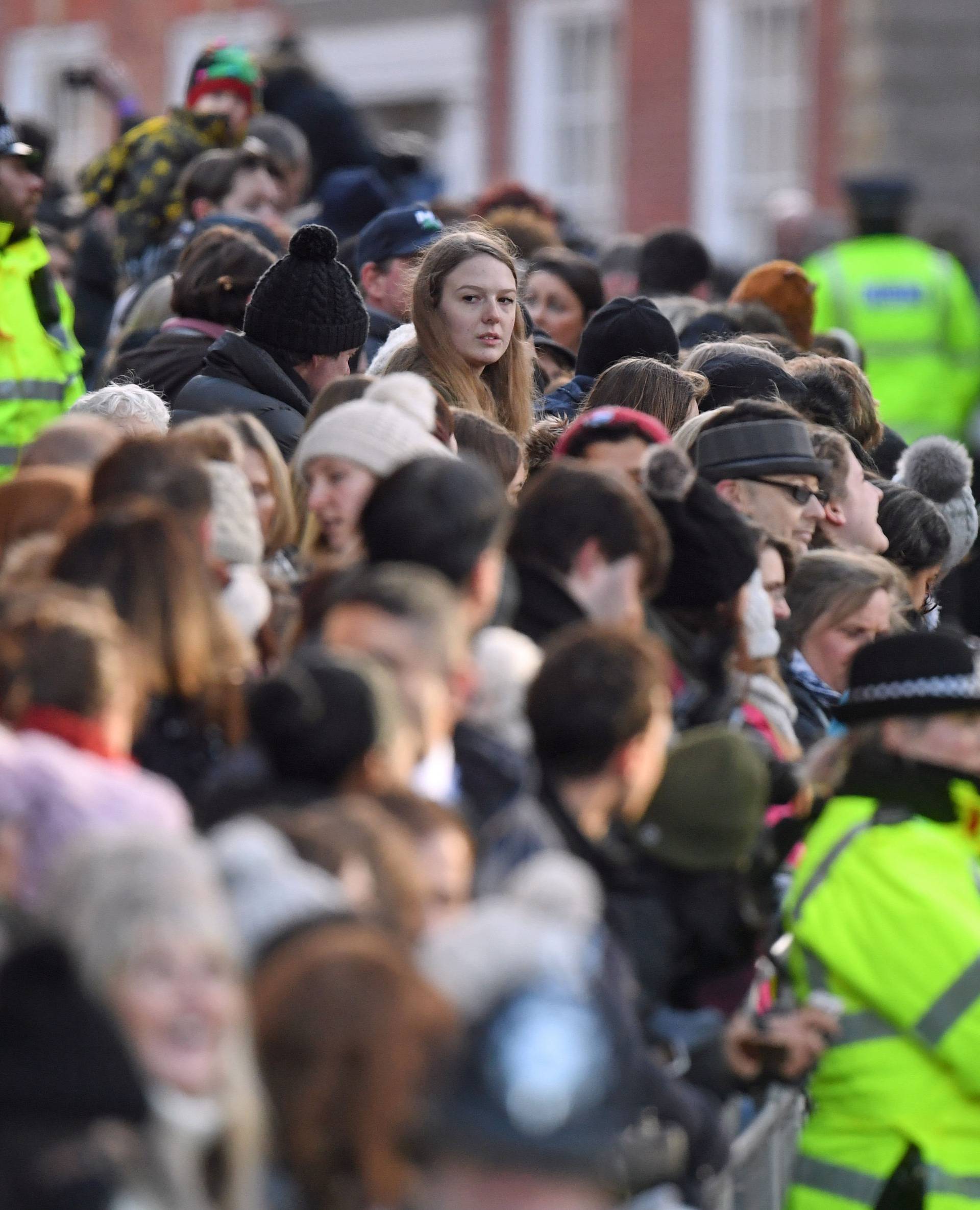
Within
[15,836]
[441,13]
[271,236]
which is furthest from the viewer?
[441,13]

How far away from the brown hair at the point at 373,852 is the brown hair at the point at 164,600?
612 millimetres

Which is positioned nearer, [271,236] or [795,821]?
[795,821]

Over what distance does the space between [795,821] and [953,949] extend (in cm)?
43

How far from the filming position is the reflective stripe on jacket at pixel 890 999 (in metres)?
4.13

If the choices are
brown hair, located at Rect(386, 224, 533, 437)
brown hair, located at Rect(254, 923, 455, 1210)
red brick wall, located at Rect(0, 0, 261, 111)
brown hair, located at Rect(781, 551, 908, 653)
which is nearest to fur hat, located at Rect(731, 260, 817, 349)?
brown hair, located at Rect(386, 224, 533, 437)

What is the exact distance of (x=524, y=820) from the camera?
3.61 m

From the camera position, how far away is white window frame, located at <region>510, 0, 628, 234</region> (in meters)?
20.5

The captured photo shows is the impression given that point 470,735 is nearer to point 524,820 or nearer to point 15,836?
point 524,820

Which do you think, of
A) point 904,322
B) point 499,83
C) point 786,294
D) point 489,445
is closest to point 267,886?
point 489,445

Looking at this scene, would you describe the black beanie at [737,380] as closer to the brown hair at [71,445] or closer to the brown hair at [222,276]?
the brown hair at [222,276]

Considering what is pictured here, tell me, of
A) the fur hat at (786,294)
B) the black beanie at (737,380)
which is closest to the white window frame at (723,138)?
the fur hat at (786,294)

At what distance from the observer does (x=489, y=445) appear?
17.7ft

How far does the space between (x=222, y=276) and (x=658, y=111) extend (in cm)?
1388

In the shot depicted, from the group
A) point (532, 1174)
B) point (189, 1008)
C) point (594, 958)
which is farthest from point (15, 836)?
point (532, 1174)
